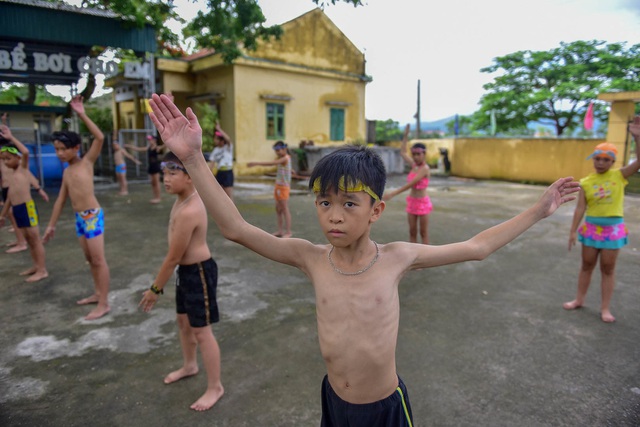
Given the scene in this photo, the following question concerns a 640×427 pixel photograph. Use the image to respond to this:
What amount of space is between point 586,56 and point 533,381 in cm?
2489

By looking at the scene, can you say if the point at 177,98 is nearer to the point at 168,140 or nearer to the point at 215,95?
the point at 215,95

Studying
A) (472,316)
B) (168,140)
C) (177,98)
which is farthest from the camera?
(177,98)

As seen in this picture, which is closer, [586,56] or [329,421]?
[329,421]

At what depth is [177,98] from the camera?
20000 mm

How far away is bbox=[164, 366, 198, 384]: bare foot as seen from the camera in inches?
127

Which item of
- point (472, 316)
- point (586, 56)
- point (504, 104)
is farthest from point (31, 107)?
point (586, 56)

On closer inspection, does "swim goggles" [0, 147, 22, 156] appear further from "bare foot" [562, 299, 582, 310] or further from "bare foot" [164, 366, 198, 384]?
"bare foot" [562, 299, 582, 310]

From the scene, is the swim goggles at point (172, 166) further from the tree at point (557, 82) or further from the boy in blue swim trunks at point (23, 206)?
the tree at point (557, 82)

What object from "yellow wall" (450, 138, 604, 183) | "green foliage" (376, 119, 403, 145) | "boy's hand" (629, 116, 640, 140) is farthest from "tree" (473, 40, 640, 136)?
"boy's hand" (629, 116, 640, 140)

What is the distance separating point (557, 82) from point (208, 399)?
25938 millimetres

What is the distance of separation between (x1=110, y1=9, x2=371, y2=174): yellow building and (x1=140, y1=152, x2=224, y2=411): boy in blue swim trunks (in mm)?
14303

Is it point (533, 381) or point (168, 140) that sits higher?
point (168, 140)

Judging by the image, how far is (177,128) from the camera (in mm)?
1816

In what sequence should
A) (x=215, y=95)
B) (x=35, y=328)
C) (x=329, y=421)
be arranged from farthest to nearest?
(x=215, y=95) < (x=35, y=328) < (x=329, y=421)
